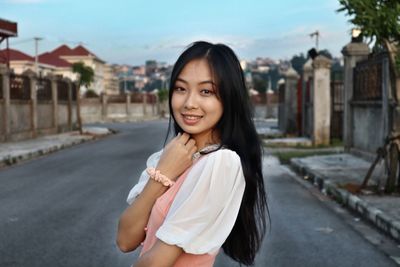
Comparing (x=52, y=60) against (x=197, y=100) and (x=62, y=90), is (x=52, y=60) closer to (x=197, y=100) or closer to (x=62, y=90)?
(x=62, y=90)

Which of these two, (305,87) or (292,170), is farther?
(305,87)

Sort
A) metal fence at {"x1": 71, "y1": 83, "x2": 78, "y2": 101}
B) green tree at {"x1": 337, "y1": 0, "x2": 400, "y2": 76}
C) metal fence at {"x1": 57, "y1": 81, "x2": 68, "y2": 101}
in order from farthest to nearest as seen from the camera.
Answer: metal fence at {"x1": 71, "y1": 83, "x2": 78, "y2": 101} → metal fence at {"x1": 57, "y1": 81, "x2": 68, "y2": 101} → green tree at {"x1": 337, "y1": 0, "x2": 400, "y2": 76}

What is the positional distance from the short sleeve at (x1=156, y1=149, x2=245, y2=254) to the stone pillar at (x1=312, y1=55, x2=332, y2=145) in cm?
1859

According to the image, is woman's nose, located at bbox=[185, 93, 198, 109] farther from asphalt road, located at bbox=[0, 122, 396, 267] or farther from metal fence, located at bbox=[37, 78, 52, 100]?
metal fence, located at bbox=[37, 78, 52, 100]

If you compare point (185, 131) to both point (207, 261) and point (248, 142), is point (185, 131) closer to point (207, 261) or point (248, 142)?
point (248, 142)

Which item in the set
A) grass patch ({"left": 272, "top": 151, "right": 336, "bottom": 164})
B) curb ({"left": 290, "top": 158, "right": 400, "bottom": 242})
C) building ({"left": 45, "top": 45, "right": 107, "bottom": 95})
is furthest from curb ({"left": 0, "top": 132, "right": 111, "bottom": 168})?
building ({"left": 45, "top": 45, "right": 107, "bottom": 95})

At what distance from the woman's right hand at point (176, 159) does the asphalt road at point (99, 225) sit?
3.87 metres

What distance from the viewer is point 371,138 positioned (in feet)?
46.4

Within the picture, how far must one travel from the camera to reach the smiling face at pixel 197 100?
1.86m

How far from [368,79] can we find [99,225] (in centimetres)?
939

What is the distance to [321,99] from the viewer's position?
1995 cm

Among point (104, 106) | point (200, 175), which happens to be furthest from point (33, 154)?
point (104, 106)

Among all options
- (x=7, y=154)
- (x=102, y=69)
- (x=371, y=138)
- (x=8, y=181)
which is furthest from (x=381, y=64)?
(x=102, y=69)

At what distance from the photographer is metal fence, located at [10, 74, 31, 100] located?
2233cm
